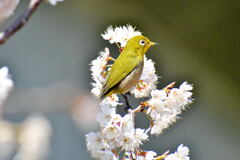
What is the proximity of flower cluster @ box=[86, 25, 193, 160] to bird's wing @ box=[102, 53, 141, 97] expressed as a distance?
0.01 m

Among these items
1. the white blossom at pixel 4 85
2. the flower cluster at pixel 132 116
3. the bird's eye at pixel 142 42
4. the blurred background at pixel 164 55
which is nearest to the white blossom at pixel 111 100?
the flower cluster at pixel 132 116

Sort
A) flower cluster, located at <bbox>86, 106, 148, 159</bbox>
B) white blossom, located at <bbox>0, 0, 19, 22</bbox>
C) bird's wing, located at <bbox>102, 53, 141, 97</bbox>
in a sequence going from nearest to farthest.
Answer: white blossom, located at <bbox>0, 0, 19, 22</bbox> → flower cluster, located at <bbox>86, 106, 148, 159</bbox> → bird's wing, located at <bbox>102, 53, 141, 97</bbox>

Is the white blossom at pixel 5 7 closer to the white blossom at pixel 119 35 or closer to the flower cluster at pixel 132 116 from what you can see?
the flower cluster at pixel 132 116

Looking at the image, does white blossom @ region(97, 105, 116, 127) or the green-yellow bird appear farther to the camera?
the green-yellow bird

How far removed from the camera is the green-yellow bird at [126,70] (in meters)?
0.82

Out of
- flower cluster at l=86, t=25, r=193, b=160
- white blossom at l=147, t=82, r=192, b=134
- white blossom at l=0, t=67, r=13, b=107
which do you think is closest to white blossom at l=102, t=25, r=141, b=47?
flower cluster at l=86, t=25, r=193, b=160

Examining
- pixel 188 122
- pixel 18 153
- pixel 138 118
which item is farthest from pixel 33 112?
pixel 188 122

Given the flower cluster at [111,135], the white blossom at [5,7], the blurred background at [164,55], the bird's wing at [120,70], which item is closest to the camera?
the white blossom at [5,7]

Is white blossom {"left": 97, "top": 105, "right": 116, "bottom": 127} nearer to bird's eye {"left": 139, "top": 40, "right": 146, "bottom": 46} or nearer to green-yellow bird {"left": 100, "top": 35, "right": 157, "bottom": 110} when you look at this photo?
green-yellow bird {"left": 100, "top": 35, "right": 157, "bottom": 110}

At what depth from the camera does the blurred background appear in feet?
6.30

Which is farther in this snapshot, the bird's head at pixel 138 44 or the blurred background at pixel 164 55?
the blurred background at pixel 164 55

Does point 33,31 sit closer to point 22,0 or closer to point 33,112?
point 22,0

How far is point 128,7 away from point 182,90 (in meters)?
1.39

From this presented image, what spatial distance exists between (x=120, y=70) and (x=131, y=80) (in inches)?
1.5
